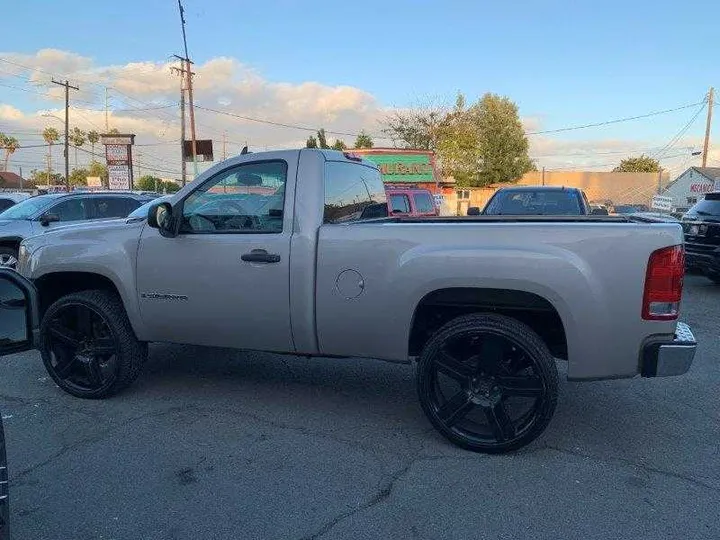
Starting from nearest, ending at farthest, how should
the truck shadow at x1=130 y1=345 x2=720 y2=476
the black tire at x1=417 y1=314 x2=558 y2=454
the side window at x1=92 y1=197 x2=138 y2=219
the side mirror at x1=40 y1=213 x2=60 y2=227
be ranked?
the black tire at x1=417 y1=314 x2=558 y2=454 → the truck shadow at x1=130 y1=345 x2=720 y2=476 → the side mirror at x1=40 y1=213 x2=60 y2=227 → the side window at x1=92 y1=197 x2=138 y2=219

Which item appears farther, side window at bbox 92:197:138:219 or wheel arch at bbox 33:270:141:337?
side window at bbox 92:197:138:219

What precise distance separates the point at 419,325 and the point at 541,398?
0.94 meters

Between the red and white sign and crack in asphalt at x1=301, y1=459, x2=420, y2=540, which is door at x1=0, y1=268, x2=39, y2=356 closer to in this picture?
crack in asphalt at x1=301, y1=459, x2=420, y2=540

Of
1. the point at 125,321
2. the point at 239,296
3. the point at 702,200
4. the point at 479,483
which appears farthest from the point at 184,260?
the point at 702,200

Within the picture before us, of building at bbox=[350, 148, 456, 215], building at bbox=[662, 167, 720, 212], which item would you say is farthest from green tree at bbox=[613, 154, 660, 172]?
building at bbox=[350, 148, 456, 215]

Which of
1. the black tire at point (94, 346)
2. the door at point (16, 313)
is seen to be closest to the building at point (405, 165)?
the black tire at point (94, 346)

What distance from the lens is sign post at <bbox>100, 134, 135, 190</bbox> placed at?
3008 cm

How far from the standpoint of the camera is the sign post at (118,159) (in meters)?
30.1

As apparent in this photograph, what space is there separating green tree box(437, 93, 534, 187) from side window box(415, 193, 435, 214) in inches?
1200

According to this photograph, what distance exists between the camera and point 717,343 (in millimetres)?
6176

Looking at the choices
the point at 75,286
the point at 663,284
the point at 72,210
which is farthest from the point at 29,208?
the point at 663,284

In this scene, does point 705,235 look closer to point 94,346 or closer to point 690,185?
point 94,346

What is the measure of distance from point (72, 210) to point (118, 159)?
20850mm

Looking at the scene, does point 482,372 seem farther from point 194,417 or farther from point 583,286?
point 194,417
